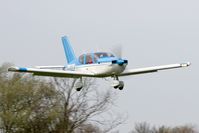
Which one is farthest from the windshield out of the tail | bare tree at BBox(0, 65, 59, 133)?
bare tree at BBox(0, 65, 59, 133)

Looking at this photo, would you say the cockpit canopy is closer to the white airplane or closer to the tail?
the white airplane

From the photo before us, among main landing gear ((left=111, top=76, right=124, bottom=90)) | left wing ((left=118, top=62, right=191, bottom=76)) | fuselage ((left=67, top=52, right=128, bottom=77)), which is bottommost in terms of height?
main landing gear ((left=111, top=76, right=124, bottom=90))

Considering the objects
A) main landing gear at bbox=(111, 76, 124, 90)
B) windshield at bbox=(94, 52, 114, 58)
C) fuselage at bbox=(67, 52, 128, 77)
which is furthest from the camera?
windshield at bbox=(94, 52, 114, 58)

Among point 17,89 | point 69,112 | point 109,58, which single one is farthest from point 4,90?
point 109,58

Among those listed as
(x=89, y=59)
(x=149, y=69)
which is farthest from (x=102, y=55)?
(x=149, y=69)

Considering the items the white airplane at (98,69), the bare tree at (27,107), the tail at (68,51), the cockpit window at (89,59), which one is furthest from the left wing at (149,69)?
the bare tree at (27,107)

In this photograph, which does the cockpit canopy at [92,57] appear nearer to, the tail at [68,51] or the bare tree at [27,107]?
the tail at [68,51]

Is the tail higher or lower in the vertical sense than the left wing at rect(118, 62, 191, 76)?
higher

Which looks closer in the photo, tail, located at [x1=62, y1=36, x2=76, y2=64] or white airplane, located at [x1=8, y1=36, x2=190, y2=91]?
white airplane, located at [x1=8, y1=36, x2=190, y2=91]

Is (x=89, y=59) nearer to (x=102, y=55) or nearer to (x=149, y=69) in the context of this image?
(x=102, y=55)

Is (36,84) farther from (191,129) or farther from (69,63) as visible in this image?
(191,129)

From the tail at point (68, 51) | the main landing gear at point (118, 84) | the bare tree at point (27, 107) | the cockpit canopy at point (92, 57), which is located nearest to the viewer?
the main landing gear at point (118, 84)

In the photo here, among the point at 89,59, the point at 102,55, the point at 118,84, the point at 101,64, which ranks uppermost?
the point at 102,55

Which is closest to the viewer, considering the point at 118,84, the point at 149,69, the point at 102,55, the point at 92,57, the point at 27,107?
the point at 118,84
